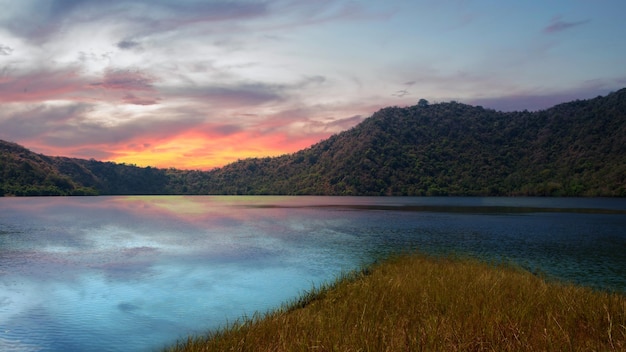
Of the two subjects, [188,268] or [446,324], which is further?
[188,268]

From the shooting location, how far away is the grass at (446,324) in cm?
855

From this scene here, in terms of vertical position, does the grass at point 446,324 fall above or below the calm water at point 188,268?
above

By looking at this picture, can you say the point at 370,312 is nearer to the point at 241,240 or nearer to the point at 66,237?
the point at 241,240

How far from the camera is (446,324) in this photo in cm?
1029

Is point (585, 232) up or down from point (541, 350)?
down

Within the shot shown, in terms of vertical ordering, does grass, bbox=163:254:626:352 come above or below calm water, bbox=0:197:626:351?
above

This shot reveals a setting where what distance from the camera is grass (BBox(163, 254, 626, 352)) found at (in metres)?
8.55

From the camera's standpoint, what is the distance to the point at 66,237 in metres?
49.7

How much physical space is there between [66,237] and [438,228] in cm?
4758

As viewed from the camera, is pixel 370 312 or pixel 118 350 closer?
pixel 370 312

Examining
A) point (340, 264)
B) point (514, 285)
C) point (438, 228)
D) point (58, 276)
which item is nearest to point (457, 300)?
point (514, 285)

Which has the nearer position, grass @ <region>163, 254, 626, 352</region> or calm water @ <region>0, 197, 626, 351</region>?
grass @ <region>163, 254, 626, 352</region>

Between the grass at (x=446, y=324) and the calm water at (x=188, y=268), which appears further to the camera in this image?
the calm water at (x=188, y=268)

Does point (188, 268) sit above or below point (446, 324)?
below
